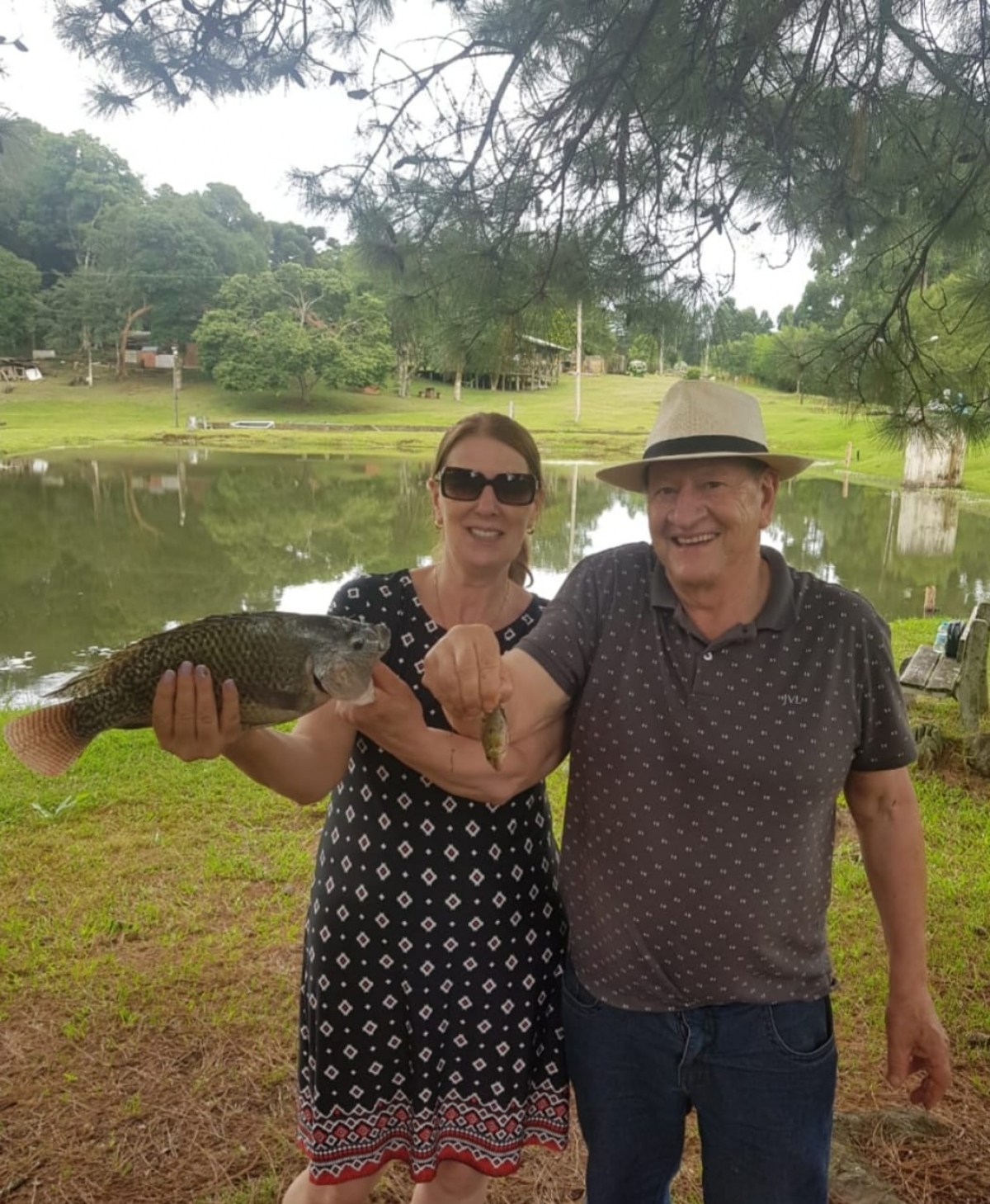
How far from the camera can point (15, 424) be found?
3881 cm

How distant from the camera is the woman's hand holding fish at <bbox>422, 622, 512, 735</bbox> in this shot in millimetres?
1422

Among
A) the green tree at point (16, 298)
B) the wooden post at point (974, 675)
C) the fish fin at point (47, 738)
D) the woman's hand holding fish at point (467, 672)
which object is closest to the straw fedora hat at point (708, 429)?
the woman's hand holding fish at point (467, 672)

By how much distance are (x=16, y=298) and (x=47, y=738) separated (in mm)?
55866

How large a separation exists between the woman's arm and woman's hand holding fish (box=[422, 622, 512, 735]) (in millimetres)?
391

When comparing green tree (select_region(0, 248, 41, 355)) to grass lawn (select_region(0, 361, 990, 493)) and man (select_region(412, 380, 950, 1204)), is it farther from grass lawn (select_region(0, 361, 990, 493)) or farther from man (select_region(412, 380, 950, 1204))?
man (select_region(412, 380, 950, 1204))

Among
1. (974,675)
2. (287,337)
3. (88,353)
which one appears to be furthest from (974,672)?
(88,353)

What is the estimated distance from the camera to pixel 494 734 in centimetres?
146

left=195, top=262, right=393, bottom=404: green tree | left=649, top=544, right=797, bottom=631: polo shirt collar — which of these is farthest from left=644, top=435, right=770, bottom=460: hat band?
left=195, top=262, right=393, bottom=404: green tree

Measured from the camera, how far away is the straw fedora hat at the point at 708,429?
1.69 meters

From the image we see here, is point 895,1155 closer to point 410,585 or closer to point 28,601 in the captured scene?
point 410,585

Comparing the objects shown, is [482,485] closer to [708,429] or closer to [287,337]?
[708,429]

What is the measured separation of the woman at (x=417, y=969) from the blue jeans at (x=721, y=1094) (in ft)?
0.82

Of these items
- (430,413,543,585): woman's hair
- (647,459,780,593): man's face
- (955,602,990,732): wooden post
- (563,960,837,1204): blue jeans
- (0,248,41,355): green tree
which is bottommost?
(955,602,990,732): wooden post

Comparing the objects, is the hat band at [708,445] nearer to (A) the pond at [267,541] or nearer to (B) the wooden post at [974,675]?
(B) the wooden post at [974,675]
